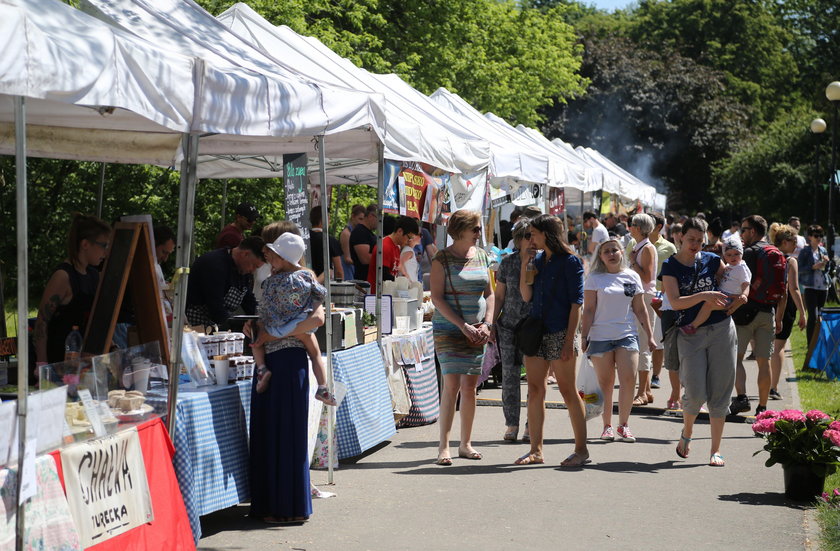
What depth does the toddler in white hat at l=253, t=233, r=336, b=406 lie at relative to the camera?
20.7ft

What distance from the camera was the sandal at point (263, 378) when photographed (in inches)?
250

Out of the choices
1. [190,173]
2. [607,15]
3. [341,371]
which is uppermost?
[607,15]

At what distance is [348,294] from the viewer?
926cm

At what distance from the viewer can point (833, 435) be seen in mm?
7070

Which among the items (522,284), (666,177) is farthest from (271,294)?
(666,177)

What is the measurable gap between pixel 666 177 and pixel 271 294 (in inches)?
2161

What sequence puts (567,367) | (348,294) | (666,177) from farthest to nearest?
1. (666,177)
2. (348,294)
3. (567,367)

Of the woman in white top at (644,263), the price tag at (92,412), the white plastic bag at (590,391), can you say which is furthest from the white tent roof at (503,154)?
the price tag at (92,412)

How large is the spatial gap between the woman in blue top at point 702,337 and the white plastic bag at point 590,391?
3.70 feet

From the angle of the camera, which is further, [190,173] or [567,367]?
[567,367]

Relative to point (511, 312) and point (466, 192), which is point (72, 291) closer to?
point (511, 312)

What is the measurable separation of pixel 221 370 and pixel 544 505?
2342 mm

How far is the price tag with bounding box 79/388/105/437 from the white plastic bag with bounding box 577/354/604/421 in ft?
17.6

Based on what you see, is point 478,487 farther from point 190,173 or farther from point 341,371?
point 190,173
